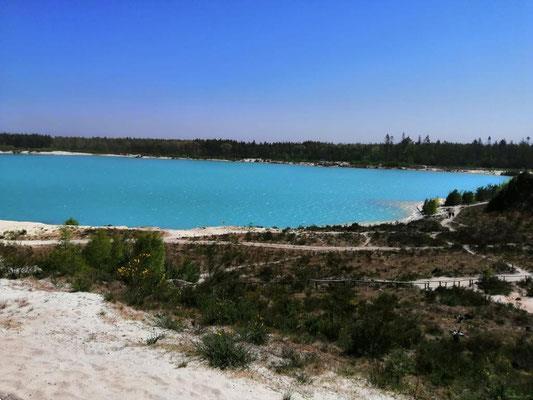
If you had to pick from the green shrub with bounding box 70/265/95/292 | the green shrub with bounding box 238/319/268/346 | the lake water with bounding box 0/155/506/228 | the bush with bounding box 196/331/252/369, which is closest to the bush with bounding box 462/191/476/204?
the lake water with bounding box 0/155/506/228

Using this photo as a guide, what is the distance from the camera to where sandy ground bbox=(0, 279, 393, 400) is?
8.02m

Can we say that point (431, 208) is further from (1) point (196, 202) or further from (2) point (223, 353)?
(2) point (223, 353)

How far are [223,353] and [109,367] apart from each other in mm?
2292

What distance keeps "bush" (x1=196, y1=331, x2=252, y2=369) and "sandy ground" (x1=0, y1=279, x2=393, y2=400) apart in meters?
0.26

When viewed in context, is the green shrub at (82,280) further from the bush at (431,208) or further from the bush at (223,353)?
the bush at (431,208)

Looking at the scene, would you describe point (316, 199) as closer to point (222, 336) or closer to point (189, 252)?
point (189, 252)

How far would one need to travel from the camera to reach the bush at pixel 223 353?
378 inches

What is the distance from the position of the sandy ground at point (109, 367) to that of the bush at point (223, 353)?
0.86 feet

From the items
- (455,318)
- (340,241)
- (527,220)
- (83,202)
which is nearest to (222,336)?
(455,318)

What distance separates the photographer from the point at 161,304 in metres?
13.9

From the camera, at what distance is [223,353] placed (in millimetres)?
9734

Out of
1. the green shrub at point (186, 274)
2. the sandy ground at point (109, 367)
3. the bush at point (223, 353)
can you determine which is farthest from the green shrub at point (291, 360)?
the green shrub at point (186, 274)

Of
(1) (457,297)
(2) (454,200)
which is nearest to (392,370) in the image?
(1) (457,297)

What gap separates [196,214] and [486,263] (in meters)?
45.6
